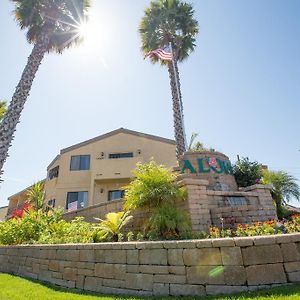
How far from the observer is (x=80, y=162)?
24047 mm

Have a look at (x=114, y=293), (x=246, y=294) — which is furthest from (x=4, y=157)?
(x=246, y=294)

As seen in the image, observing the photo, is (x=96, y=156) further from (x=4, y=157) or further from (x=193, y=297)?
(x=193, y=297)

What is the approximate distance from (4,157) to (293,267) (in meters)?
12.3

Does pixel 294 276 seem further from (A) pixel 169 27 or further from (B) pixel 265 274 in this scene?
(A) pixel 169 27

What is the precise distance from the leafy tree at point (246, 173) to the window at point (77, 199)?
14263mm

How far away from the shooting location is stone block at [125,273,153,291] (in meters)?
5.26

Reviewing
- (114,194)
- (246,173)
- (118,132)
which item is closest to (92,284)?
(246,173)

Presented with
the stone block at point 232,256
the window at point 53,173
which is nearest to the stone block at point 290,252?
the stone block at point 232,256

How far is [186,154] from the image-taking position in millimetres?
12414

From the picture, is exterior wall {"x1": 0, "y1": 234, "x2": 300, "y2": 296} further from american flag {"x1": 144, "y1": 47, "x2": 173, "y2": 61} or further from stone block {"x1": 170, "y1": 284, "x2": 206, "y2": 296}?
american flag {"x1": 144, "y1": 47, "x2": 173, "y2": 61}

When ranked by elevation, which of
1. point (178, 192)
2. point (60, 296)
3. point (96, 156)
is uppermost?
point (96, 156)

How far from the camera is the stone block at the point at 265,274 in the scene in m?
4.37

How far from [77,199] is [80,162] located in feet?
12.0

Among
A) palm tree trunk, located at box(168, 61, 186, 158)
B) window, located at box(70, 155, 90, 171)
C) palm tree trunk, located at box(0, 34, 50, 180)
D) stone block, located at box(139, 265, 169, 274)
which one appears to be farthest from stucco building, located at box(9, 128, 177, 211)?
stone block, located at box(139, 265, 169, 274)
